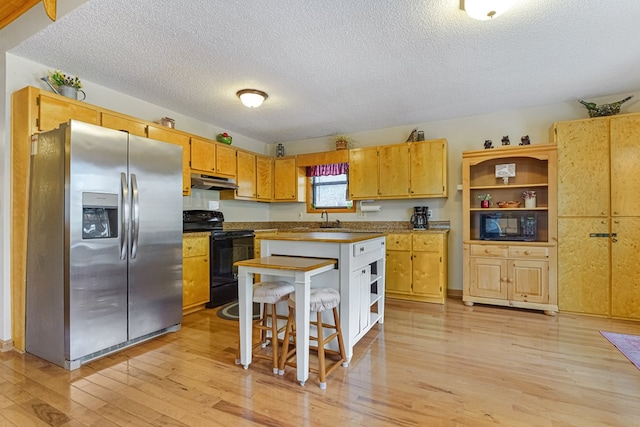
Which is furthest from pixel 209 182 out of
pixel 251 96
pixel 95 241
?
pixel 95 241

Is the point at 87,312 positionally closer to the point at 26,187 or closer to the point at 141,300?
the point at 141,300

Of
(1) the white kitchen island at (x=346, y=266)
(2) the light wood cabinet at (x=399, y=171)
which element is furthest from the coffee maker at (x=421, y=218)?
(1) the white kitchen island at (x=346, y=266)

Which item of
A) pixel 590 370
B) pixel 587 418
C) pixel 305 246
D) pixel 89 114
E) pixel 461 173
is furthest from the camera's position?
pixel 461 173

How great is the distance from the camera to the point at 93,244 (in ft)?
7.95

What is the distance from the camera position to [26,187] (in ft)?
8.50

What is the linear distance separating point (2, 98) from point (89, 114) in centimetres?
60

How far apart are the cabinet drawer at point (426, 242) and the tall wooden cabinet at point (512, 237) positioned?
1.15ft

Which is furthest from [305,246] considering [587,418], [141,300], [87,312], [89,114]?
[89,114]

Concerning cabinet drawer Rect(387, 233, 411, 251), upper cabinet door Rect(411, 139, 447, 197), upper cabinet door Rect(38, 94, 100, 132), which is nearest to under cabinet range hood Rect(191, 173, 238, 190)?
upper cabinet door Rect(38, 94, 100, 132)

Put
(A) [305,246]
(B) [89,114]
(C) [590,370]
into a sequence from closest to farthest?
1. (C) [590,370]
2. (A) [305,246]
3. (B) [89,114]

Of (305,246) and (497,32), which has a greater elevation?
(497,32)

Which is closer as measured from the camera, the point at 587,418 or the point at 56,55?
the point at 587,418

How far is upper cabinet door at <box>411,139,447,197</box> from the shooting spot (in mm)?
4285

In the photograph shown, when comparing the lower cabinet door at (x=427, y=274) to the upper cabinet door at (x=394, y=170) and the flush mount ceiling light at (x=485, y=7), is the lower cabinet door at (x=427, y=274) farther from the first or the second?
the flush mount ceiling light at (x=485, y=7)
